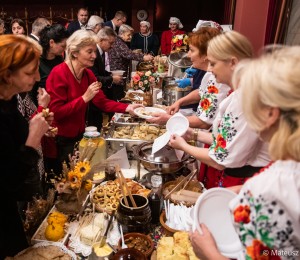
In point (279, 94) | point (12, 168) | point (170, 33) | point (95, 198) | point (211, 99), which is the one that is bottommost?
point (95, 198)

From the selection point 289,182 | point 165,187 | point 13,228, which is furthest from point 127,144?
point 289,182

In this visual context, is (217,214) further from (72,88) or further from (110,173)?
(72,88)

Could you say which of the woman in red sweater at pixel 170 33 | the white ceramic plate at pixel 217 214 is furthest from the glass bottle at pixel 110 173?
the woman in red sweater at pixel 170 33

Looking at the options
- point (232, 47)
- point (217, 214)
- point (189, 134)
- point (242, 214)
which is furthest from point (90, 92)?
point (242, 214)

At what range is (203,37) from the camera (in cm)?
214

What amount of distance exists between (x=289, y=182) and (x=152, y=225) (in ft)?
3.00

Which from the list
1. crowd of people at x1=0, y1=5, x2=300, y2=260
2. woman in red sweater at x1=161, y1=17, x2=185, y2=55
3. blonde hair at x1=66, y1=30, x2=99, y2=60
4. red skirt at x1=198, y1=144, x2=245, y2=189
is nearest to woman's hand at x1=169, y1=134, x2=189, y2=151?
crowd of people at x1=0, y1=5, x2=300, y2=260

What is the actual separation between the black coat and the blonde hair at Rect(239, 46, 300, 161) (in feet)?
3.10

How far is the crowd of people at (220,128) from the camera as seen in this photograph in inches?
26.5

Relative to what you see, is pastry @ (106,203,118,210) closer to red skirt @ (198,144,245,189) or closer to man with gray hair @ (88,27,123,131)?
red skirt @ (198,144,245,189)

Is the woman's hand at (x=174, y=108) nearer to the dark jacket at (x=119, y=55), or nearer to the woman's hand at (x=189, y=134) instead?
the woman's hand at (x=189, y=134)

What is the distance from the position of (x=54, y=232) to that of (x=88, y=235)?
0.18 meters

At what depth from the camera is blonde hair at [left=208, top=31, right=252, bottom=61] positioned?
141cm

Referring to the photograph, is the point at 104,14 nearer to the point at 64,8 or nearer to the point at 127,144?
the point at 64,8
